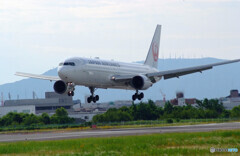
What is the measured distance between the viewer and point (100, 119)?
400 ft

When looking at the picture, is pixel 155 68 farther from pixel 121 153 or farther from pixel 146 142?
pixel 121 153

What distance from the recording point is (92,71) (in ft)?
217

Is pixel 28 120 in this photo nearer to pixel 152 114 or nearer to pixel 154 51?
pixel 152 114

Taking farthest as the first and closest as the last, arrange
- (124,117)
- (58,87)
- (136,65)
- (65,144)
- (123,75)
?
(124,117), (136,65), (123,75), (58,87), (65,144)

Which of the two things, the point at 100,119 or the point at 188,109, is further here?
the point at 188,109

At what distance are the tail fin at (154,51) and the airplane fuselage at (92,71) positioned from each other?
36.9ft

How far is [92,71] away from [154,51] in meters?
25.5

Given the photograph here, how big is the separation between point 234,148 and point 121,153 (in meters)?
7.81

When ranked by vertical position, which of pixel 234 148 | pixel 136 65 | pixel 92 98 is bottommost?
pixel 234 148

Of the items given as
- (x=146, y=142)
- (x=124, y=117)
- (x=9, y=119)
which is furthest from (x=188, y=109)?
(x=146, y=142)

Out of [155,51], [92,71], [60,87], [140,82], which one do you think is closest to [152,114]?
[155,51]

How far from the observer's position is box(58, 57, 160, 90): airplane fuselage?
207 feet

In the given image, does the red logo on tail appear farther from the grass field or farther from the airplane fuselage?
the grass field

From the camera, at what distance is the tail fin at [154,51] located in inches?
3430
